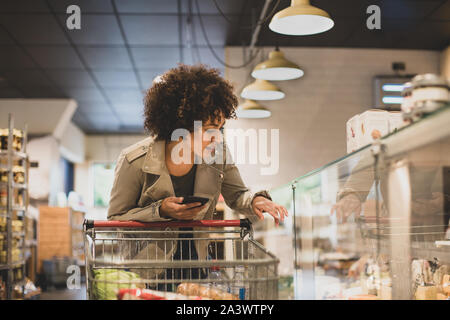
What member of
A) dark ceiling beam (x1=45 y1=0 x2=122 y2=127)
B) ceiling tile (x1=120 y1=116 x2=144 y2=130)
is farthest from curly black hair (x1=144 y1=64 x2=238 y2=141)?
ceiling tile (x1=120 y1=116 x2=144 y2=130)

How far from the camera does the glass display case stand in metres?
1.50

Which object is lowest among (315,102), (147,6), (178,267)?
(178,267)

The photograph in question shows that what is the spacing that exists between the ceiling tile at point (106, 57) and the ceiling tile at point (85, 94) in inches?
57.8

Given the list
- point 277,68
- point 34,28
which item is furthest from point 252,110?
point 34,28

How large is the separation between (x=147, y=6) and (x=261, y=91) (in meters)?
1.61

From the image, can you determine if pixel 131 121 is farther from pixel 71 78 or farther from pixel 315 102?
pixel 315 102

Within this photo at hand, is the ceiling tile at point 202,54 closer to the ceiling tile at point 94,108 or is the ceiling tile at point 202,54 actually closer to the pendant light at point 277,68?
the pendant light at point 277,68

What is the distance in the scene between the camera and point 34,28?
635 centimetres

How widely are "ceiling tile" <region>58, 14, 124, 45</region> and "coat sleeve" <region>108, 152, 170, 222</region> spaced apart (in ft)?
14.6

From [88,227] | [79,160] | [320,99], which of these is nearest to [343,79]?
[320,99]

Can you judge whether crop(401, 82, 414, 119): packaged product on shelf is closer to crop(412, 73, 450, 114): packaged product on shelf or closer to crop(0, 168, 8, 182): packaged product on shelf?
crop(412, 73, 450, 114): packaged product on shelf

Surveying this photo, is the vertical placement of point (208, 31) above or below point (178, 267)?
above
